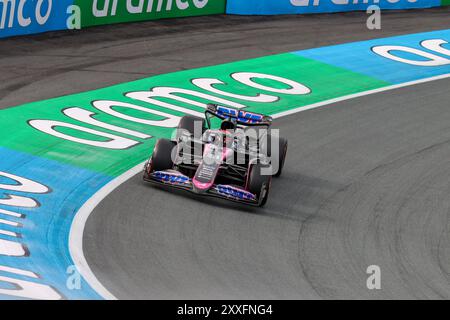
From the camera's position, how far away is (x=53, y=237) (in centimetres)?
1247

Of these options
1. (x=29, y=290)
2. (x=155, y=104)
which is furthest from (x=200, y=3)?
(x=29, y=290)

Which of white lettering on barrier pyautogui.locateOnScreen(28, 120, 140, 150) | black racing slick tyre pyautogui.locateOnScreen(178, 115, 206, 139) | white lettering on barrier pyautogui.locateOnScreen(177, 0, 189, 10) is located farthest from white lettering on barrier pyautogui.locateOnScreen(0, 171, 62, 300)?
white lettering on barrier pyautogui.locateOnScreen(177, 0, 189, 10)

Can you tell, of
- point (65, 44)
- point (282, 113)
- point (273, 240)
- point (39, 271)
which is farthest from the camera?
point (65, 44)

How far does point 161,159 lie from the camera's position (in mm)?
14461

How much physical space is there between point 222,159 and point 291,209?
1.30m

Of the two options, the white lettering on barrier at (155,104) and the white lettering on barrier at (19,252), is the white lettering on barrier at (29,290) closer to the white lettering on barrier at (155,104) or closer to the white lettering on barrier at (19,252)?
the white lettering on barrier at (19,252)

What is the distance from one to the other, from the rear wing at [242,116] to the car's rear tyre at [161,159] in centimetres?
129

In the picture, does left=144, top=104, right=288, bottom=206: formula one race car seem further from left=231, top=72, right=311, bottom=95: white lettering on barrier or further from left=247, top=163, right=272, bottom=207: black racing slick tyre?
left=231, top=72, right=311, bottom=95: white lettering on barrier

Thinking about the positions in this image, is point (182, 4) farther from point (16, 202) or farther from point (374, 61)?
point (16, 202)

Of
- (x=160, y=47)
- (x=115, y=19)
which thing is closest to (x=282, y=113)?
(x=160, y=47)

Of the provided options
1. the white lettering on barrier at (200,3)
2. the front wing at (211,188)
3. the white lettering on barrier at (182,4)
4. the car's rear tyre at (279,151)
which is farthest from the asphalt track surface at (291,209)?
the white lettering on barrier at (200,3)

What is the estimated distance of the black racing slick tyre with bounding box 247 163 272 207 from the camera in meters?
13.9

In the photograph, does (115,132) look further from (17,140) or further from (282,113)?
(282,113)

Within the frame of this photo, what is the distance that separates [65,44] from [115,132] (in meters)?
5.99
